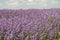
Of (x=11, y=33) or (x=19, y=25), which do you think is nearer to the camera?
(x=11, y=33)

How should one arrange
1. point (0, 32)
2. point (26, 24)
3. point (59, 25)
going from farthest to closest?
point (59, 25) < point (26, 24) < point (0, 32)

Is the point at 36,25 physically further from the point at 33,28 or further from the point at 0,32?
the point at 0,32

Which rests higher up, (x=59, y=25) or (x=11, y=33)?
(x=11, y=33)

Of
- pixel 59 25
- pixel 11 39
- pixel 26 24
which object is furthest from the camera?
pixel 59 25

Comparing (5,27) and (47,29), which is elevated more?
(5,27)

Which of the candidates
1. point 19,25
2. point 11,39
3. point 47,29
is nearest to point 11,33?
point 11,39

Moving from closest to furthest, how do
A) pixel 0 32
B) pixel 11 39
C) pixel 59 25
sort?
pixel 11 39
pixel 0 32
pixel 59 25

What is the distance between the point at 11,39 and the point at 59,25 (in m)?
1.99

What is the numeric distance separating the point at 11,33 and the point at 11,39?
148 mm

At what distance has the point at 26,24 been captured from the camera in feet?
12.8

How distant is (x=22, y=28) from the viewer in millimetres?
3730

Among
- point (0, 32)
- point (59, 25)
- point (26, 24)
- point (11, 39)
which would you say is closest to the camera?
point (11, 39)

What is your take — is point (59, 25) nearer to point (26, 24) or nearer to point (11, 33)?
point (26, 24)

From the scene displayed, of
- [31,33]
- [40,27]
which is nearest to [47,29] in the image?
[40,27]
